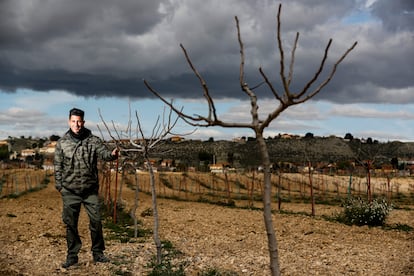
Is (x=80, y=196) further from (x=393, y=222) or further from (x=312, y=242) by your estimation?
(x=393, y=222)

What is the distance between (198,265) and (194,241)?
2.86m

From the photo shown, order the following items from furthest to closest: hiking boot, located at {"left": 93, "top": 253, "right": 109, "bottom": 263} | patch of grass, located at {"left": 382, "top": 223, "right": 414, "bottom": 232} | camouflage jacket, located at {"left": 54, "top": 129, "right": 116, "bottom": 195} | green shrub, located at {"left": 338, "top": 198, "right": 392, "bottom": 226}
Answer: green shrub, located at {"left": 338, "top": 198, "right": 392, "bottom": 226} < patch of grass, located at {"left": 382, "top": 223, "right": 414, "bottom": 232} < hiking boot, located at {"left": 93, "top": 253, "right": 109, "bottom": 263} < camouflage jacket, located at {"left": 54, "top": 129, "right": 116, "bottom": 195}

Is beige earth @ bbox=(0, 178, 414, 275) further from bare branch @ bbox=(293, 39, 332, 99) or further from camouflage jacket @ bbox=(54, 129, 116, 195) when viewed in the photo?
bare branch @ bbox=(293, 39, 332, 99)

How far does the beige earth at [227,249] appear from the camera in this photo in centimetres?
732

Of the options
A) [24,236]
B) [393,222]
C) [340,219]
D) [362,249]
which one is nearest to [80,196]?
[24,236]

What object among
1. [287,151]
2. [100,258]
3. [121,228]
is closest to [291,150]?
[287,151]

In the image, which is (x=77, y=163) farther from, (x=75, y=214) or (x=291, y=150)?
(x=291, y=150)

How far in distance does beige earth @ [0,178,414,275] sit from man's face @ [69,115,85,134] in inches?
77.2

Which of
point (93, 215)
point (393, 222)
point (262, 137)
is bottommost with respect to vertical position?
point (393, 222)

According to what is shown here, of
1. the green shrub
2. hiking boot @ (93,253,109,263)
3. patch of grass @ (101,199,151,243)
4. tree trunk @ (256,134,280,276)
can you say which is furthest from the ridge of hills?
tree trunk @ (256,134,280,276)

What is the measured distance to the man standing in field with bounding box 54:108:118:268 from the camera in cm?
720

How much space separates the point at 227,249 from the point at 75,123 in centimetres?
380

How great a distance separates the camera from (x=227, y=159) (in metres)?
75.1

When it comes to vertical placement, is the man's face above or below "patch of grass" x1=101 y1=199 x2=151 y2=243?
above
